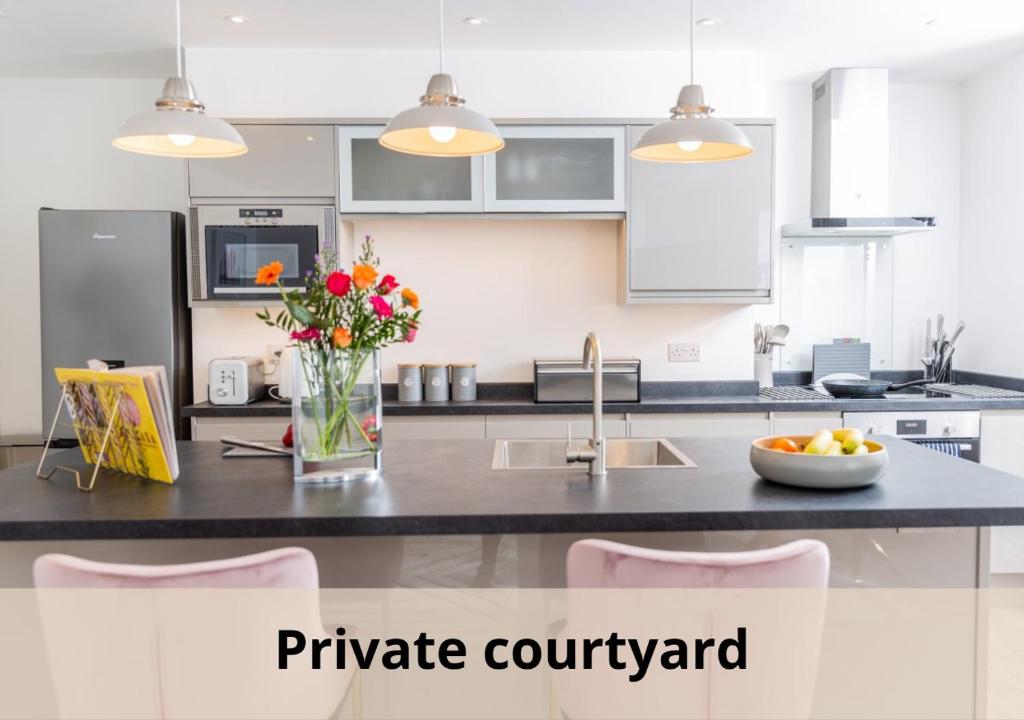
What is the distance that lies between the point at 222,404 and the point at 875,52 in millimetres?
3717

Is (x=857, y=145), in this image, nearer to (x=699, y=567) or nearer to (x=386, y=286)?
(x=386, y=286)

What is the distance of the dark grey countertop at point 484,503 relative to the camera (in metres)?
1.55

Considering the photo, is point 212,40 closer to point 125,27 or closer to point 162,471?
point 125,27

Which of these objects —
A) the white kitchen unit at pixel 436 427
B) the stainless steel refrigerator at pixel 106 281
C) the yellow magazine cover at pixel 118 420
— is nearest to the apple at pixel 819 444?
the yellow magazine cover at pixel 118 420

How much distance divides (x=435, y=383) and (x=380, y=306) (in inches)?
75.3

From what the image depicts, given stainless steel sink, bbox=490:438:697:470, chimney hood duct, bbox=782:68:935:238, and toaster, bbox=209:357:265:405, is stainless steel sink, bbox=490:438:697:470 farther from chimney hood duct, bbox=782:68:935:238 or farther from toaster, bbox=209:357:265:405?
chimney hood duct, bbox=782:68:935:238

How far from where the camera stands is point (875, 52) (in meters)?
3.77

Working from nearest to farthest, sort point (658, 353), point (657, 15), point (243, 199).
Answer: point (657, 15) < point (243, 199) < point (658, 353)

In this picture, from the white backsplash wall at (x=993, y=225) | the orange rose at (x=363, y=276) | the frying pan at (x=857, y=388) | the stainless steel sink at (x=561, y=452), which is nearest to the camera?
the orange rose at (x=363, y=276)

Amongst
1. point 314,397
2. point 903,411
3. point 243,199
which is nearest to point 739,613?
point 314,397

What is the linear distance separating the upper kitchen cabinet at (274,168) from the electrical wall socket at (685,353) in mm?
1955

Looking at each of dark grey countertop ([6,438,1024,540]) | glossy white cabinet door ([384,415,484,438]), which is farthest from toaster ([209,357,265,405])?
dark grey countertop ([6,438,1024,540])

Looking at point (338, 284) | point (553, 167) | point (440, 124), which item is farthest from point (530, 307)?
point (338, 284)

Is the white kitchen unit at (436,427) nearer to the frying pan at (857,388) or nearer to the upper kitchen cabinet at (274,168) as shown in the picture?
the upper kitchen cabinet at (274,168)
